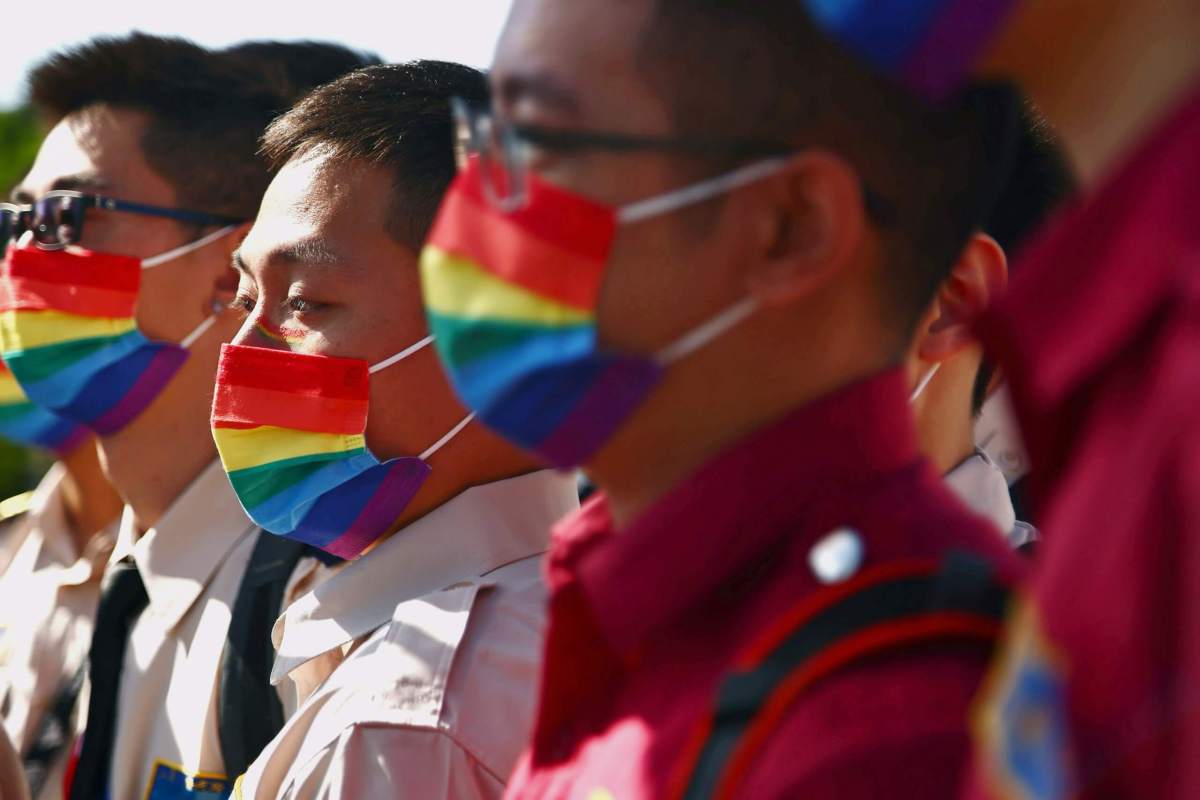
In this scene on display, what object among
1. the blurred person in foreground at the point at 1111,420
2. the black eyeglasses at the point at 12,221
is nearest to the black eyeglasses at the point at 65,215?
the black eyeglasses at the point at 12,221

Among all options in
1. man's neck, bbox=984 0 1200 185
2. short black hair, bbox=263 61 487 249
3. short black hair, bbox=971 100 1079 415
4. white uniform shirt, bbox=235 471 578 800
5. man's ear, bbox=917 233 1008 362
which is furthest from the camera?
short black hair, bbox=971 100 1079 415

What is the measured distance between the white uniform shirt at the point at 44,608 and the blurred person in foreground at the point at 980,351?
A: 7.88ft

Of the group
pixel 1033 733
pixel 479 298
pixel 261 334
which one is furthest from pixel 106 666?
pixel 1033 733

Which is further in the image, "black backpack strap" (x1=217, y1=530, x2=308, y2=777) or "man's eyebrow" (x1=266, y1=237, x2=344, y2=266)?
"black backpack strap" (x1=217, y1=530, x2=308, y2=777)

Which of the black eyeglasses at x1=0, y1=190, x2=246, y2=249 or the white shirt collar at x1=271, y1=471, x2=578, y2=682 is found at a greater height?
the white shirt collar at x1=271, y1=471, x2=578, y2=682

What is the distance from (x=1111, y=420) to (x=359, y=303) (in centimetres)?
209

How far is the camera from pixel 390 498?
3.01 m

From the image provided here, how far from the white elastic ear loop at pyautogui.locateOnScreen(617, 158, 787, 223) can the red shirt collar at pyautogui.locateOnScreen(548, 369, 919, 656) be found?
262mm

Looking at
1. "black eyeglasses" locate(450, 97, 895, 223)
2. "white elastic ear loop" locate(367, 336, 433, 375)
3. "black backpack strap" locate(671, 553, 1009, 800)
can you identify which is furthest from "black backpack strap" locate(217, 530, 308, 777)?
"black backpack strap" locate(671, 553, 1009, 800)

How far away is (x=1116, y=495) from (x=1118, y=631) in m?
0.10

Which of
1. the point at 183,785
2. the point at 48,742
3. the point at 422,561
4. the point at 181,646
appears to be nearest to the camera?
the point at 422,561

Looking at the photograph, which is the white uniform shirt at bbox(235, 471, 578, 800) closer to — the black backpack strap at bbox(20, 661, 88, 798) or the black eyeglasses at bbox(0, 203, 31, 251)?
the black backpack strap at bbox(20, 661, 88, 798)

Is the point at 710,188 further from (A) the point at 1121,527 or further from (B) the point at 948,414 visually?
(B) the point at 948,414

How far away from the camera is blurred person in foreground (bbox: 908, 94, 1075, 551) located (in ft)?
8.77
